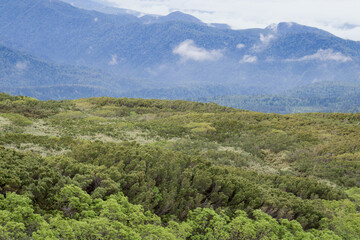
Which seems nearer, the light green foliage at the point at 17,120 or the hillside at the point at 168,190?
the hillside at the point at 168,190

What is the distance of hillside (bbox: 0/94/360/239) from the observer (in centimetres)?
1005

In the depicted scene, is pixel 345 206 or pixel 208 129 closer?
pixel 345 206

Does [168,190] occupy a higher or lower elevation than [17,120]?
lower

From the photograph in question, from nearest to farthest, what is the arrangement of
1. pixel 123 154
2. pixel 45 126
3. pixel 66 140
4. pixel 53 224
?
pixel 53 224
pixel 123 154
pixel 66 140
pixel 45 126

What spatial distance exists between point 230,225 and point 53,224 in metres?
6.29

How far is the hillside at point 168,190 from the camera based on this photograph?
10.1 meters

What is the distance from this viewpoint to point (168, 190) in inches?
571

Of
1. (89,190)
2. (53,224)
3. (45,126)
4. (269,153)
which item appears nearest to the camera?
(53,224)

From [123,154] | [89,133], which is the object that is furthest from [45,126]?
[123,154]

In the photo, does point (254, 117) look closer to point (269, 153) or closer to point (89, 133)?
point (269, 153)

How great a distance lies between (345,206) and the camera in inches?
677

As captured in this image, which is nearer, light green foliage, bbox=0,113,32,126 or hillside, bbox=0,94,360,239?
hillside, bbox=0,94,360,239

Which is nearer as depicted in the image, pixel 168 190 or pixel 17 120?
pixel 168 190

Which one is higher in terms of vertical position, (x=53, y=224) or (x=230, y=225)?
(x=53, y=224)
